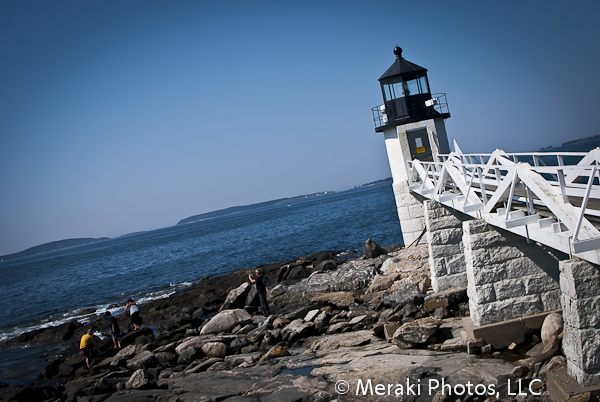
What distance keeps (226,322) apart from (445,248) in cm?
686

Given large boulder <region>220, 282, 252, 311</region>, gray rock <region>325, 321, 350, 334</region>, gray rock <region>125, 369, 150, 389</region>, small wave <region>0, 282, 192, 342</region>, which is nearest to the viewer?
gray rock <region>125, 369, 150, 389</region>

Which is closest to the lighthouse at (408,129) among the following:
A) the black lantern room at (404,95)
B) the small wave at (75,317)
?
the black lantern room at (404,95)

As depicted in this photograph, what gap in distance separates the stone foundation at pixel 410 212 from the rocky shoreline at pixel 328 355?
0.91 m

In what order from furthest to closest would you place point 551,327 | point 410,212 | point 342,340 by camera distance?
point 410,212 → point 342,340 → point 551,327

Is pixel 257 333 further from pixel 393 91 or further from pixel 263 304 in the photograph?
pixel 393 91

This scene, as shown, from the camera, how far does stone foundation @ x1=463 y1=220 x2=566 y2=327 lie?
780 centimetres

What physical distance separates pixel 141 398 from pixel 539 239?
775 centimetres

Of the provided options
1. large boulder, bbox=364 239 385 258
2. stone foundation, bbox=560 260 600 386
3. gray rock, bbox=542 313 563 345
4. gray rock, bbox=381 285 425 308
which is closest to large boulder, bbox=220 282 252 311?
large boulder, bbox=364 239 385 258

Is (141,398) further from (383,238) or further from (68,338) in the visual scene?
(383,238)

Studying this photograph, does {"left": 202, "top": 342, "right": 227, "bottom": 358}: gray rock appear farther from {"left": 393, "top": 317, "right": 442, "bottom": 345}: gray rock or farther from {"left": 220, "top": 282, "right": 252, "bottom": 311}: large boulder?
{"left": 393, "top": 317, "right": 442, "bottom": 345}: gray rock

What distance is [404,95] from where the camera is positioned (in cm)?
1789

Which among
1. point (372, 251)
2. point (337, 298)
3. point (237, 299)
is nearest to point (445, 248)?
point (337, 298)

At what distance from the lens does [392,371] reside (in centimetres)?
730

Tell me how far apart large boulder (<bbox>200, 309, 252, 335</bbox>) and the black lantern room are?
9.31 metres
